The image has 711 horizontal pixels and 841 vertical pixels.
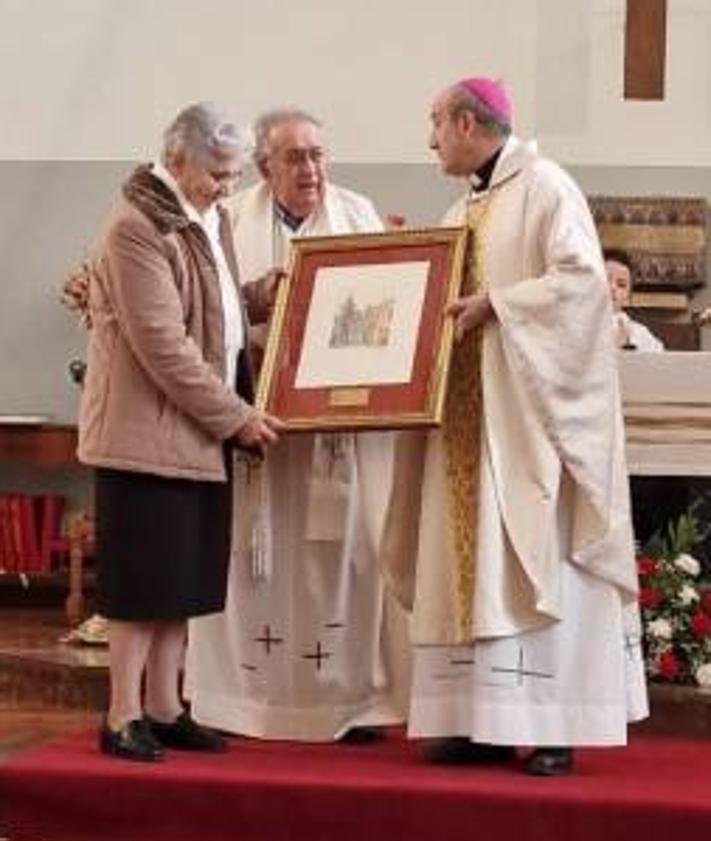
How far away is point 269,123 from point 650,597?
6.54 feet

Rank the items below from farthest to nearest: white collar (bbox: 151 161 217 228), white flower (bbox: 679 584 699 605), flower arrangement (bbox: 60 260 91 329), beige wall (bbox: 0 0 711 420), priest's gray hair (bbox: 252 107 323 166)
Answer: beige wall (bbox: 0 0 711 420) → flower arrangement (bbox: 60 260 91 329) → white flower (bbox: 679 584 699 605) → priest's gray hair (bbox: 252 107 323 166) → white collar (bbox: 151 161 217 228)

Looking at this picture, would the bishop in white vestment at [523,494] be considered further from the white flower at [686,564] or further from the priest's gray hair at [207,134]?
the white flower at [686,564]

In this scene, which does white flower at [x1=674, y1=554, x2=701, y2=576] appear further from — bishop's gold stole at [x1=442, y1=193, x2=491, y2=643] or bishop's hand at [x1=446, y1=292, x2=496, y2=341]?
bishop's hand at [x1=446, y1=292, x2=496, y2=341]

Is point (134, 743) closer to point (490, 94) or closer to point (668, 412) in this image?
point (490, 94)

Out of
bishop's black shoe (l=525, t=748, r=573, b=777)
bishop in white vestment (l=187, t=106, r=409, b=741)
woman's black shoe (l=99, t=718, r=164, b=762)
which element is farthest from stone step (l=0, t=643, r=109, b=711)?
bishop's black shoe (l=525, t=748, r=573, b=777)

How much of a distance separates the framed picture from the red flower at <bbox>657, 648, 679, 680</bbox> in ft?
5.60

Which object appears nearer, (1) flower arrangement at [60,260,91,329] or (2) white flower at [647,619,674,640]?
(2) white flower at [647,619,674,640]

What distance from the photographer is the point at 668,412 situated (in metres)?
6.13

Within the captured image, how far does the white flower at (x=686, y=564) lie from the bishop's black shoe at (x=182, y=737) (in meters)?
1.86

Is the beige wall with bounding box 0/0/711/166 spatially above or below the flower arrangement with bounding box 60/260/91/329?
above

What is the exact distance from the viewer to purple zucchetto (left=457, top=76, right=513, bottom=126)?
450cm

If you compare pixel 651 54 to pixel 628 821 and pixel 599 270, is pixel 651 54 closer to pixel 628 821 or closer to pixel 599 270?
pixel 599 270

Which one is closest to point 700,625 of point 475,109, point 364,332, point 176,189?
point 364,332

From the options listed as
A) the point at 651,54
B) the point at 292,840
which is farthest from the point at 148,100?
the point at 292,840
